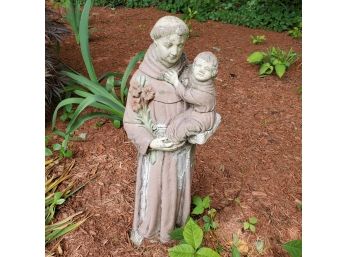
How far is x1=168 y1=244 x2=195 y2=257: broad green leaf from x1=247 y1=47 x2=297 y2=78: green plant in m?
2.50

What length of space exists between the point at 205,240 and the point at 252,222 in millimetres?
303

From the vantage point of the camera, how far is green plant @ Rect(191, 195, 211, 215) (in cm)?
229

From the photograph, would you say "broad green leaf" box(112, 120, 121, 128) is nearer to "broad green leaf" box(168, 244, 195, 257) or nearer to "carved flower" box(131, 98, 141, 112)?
"carved flower" box(131, 98, 141, 112)

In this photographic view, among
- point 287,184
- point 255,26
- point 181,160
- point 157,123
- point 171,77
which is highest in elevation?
point 255,26

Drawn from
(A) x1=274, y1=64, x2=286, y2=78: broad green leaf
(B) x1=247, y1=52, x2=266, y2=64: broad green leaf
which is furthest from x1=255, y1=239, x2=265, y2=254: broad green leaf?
(B) x1=247, y1=52, x2=266, y2=64: broad green leaf

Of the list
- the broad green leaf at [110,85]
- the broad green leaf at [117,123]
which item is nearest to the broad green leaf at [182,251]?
the broad green leaf at [117,123]

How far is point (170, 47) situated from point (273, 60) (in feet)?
8.80

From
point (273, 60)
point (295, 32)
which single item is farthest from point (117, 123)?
point (295, 32)

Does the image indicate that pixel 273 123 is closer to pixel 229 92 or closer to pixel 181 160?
pixel 229 92

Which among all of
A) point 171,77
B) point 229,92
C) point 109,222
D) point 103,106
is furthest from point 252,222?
point 229,92

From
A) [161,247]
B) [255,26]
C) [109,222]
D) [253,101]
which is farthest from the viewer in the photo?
[255,26]

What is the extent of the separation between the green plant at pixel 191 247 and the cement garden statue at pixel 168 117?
161 mm

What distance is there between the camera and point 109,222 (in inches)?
93.4

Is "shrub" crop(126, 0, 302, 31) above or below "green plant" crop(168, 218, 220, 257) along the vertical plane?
above
